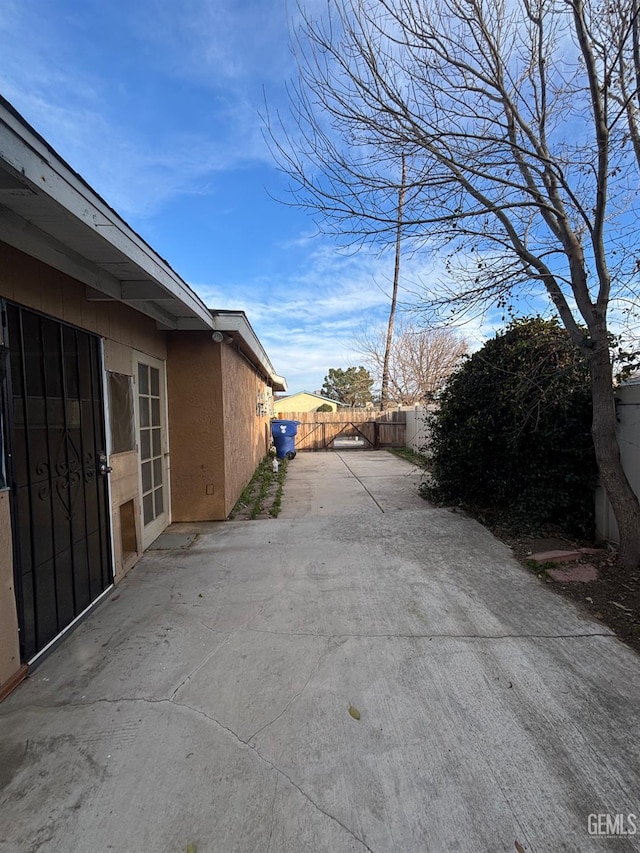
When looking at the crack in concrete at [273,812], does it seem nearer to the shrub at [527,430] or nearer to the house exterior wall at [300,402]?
the shrub at [527,430]

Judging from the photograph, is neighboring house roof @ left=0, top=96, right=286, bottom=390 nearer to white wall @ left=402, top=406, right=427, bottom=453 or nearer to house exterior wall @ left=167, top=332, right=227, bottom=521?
house exterior wall @ left=167, top=332, right=227, bottom=521

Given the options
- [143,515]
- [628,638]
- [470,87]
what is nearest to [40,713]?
[143,515]

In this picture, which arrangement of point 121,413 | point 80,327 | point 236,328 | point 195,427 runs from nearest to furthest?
point 80,327 → point 121,413 → point 236,328 → point 195,427

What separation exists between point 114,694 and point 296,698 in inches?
39.8

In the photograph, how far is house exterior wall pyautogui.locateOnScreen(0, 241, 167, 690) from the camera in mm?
2427

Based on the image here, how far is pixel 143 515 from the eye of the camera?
485 centimetres

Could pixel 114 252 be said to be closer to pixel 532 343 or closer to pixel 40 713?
pixel 40 713

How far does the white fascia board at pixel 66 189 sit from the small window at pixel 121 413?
3.99ft

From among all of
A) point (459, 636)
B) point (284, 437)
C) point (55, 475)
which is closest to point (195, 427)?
point (55, 475)

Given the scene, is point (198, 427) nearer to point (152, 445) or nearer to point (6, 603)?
point (152, 445)

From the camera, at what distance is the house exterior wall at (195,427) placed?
226 inches

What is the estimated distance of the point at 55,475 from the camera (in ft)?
9.75

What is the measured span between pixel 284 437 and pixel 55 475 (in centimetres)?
1064

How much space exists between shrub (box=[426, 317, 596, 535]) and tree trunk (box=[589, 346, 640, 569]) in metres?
0.51
